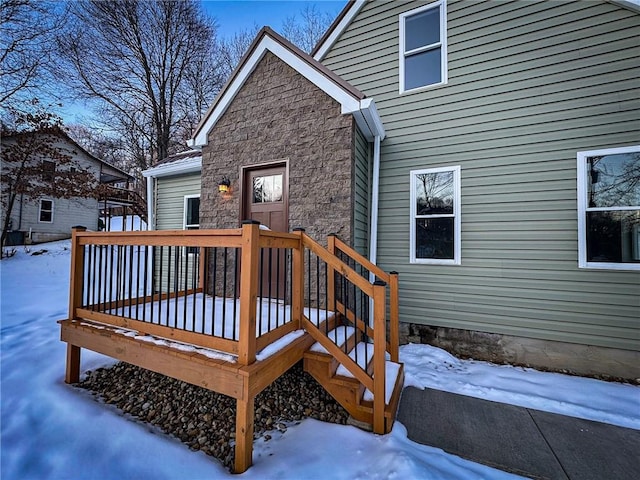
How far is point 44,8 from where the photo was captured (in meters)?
8.62

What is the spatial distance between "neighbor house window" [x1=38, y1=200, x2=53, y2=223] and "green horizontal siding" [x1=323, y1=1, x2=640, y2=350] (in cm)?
1720

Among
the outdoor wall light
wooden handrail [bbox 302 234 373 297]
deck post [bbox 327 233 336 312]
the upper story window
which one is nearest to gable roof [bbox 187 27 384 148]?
the outdoor wall light

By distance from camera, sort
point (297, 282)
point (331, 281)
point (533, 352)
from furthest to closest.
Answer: point (533, 352) → point (331, 281) → point (297, 282)

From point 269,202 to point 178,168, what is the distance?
329 centimetres

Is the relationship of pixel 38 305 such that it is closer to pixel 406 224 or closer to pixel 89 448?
pixel 89 448

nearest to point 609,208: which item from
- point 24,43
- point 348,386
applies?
point 348,386

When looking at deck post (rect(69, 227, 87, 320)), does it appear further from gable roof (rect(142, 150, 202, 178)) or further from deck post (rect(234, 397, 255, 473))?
gable roof (rect(142, 150, 202, 178))

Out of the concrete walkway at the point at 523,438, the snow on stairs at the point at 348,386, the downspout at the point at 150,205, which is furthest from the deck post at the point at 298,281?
the downspout at the point at 150,205

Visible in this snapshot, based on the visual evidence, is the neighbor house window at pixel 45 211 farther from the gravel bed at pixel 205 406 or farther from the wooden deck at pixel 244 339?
the gravel bed at pixel 205 406

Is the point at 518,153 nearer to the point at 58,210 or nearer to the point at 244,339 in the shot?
the point at 244,339

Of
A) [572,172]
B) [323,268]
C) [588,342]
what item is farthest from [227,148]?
[588,342]

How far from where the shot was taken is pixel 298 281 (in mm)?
2662

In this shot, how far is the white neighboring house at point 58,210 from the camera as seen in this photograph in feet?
39.5

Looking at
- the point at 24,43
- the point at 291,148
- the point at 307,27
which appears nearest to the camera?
the point at 291,148
